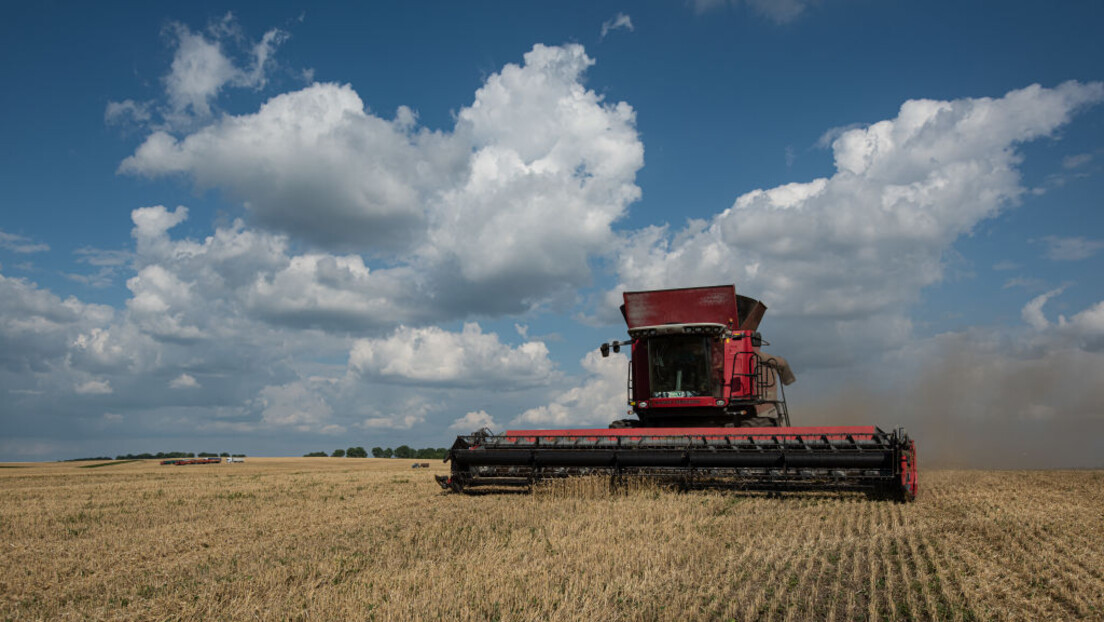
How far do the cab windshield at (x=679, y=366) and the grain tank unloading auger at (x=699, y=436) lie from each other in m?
0.02

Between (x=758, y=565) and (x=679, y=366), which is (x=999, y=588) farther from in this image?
(x=679, y=366)

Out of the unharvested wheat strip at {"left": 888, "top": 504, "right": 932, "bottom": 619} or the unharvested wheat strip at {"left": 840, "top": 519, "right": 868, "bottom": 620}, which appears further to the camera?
the unharvested wheat strip at {"left": 888, "top": 504, "right": 932, "bottom": 619}

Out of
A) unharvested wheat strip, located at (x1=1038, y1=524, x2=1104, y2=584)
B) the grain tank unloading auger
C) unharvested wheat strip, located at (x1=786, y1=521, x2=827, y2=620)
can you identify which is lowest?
unharvested wheat strip, located at (x1=786, y1=521, x2=827, y2=620)

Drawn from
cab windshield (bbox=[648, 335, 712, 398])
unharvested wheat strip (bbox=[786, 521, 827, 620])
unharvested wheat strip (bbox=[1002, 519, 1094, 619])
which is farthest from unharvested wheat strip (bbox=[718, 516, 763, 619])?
cab windshield (bbox=[648, 335, 712, 398])

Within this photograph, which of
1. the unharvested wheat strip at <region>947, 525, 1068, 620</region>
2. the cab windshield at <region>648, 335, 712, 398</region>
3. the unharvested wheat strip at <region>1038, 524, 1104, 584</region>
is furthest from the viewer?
the cab windshield at <region>648, 335, 712, 398</region>

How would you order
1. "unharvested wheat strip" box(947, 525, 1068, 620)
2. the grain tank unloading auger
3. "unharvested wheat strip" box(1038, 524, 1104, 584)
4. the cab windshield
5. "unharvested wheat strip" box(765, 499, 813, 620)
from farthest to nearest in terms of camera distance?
the cab windshield → the grain tank unloading auger → "unharvested wheat strip" box(1038, 524, 1104, 584) → "unharvested wheat strip" box(765, 499, 813, 620) → "unharvested wheat strip" box(947, 525, 1068, 620)

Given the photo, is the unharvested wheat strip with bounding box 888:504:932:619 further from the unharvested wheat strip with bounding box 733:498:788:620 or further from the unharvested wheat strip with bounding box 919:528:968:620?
the unharvested wheat strip with bounding box 733:498:788:620

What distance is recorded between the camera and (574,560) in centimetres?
600

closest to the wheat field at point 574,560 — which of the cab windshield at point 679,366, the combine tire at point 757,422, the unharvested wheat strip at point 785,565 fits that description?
the unharvested wheat strip at point 785,565

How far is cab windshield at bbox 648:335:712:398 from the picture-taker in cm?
1445

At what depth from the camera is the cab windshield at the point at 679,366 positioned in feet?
47.4

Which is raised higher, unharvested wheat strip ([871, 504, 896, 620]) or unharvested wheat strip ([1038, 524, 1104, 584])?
unharvested wheat strip ([1038, 524, 1104, 584])

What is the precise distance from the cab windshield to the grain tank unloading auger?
21mm

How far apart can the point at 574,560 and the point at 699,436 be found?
606 centimetres
